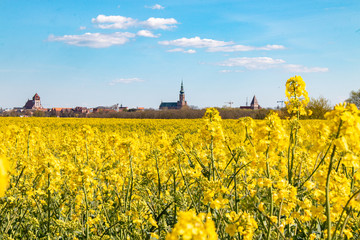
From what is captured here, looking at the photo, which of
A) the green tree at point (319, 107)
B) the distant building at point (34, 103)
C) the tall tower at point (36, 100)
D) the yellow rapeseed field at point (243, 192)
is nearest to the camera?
the yellow rapeseed field at point (243, 192)

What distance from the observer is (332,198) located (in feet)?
8.32

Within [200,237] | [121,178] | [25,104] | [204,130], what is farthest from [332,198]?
[25,104]

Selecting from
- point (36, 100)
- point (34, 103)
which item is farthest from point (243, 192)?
point (36, 100)

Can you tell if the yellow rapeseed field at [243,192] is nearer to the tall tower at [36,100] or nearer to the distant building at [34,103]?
the distant building at [34,103]

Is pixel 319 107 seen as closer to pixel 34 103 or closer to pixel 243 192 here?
pixel 243 192

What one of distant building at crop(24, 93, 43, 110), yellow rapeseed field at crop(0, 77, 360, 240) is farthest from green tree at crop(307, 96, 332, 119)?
distant building at crop(24, 93, 43, 110)

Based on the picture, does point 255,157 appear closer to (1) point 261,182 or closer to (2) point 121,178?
(1) point 261,182

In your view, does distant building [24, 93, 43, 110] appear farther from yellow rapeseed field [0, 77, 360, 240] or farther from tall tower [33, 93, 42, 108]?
yellow rapeseed field [0, 77, 360, 240]

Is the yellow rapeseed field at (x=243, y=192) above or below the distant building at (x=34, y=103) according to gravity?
below

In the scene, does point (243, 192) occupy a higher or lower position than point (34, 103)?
lower

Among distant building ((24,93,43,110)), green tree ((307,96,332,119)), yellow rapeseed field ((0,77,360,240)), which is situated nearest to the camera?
yellow rapeseed field ((0,77,360,240))

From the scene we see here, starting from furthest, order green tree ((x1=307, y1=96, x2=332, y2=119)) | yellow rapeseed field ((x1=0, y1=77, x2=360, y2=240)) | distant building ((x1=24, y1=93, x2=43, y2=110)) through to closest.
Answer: distant building ((x1=24, y1=93, x2=43, y2=110)) < green tree ((x1=307, y1=96, x2=332, y2=119)) < yellow rapeseed field ((x1=0, y1=77, x2=360, y2=240))

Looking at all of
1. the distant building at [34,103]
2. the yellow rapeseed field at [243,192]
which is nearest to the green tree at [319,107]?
the yellow rapeseed field at [243,192]

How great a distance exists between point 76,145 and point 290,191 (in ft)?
16.6
